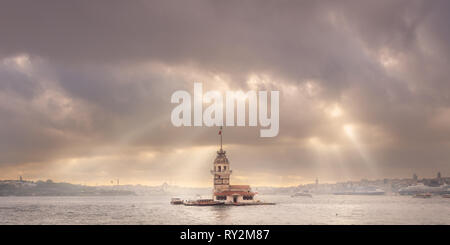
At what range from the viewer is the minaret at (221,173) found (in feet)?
400

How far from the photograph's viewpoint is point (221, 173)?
122 m

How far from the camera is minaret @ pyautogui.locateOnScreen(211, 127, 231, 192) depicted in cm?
12188
